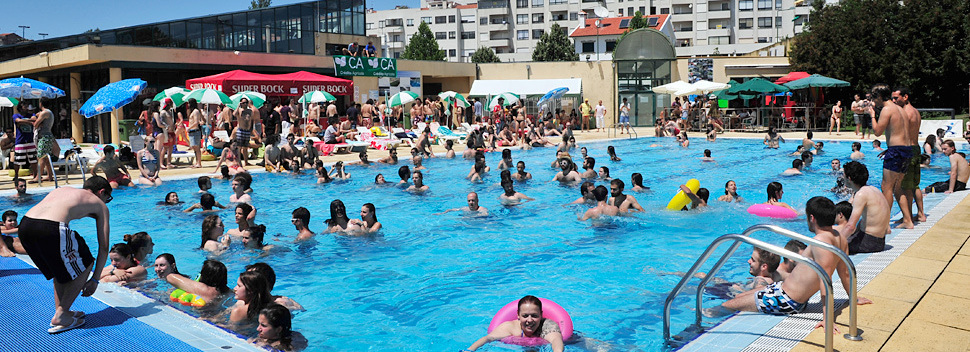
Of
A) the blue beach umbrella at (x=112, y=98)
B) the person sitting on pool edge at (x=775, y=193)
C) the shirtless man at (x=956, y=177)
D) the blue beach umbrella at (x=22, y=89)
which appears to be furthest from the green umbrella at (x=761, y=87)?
the blue beach umbrella at (x=22, y=89)

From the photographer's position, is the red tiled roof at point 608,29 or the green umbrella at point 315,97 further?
the red tiled roof at point 608,29

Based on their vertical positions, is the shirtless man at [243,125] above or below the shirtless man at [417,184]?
above

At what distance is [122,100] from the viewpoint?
44.7ft

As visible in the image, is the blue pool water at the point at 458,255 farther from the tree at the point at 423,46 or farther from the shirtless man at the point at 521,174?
the tree at the point at 423,46

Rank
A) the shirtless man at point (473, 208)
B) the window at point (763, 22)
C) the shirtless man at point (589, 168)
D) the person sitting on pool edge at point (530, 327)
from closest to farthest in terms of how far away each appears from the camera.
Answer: the person sitting on pool edge at point (530, 327) → the shirtless man at point (473, 208) → the shirtless man at point (589, 168) → the window at point (763, 22)

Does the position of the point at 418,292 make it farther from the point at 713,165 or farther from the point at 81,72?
the point at 81,72

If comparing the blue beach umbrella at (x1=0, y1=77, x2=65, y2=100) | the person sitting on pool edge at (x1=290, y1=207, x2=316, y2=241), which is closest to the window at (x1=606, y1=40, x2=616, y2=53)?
the blue beach umbrella at (x1=0, y1=77, x2=65, y2=100)

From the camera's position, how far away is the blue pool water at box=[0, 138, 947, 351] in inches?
243

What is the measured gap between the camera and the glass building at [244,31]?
77.7 feet

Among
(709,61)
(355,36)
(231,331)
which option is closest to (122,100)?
(231,331)

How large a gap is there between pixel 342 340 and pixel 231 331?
3.32 ft

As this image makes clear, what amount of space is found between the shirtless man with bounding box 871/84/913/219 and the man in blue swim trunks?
272cm

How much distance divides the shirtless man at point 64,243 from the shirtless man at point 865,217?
5.63 metres

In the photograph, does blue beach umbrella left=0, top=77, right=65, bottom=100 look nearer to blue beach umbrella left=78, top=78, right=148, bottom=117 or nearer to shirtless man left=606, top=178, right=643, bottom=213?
blue beach umbrella left=78, top=78, right=148, bottom=117
